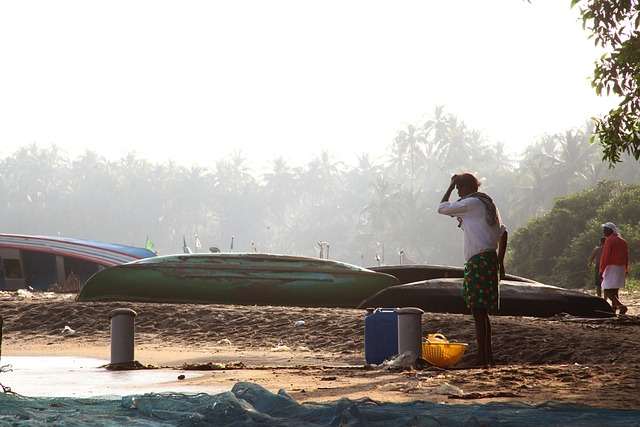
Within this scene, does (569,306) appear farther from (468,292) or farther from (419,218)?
(419,218)

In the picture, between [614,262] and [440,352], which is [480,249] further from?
[614,262]

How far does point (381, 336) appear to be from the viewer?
9.49 meters

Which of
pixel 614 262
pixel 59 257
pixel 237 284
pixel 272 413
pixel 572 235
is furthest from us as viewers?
pixel 572 235

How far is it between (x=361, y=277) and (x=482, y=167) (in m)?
75.8

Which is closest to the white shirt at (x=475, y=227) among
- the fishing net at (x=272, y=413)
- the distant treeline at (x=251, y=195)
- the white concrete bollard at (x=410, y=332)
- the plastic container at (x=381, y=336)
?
the white concrete bollard at (x=410, y=332)

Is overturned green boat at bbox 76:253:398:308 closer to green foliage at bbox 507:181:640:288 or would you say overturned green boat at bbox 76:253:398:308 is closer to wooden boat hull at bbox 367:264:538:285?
wooden boat hull at bbox 367:264:538:285

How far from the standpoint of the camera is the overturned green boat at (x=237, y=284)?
19.2 meters

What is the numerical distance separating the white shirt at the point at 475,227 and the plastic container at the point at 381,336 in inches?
59.0

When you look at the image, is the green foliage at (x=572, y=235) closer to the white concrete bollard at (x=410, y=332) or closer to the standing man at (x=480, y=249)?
the white concrete bollard at (x=410, y=332)

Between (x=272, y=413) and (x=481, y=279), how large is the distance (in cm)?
329

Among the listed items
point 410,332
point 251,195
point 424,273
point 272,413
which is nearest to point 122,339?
point 410,332

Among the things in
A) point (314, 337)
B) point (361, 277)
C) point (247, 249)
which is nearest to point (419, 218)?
point (247, 249)

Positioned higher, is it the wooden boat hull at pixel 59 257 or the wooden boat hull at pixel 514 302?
the wooden boat hull at pixel 59 257

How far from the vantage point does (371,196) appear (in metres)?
102
